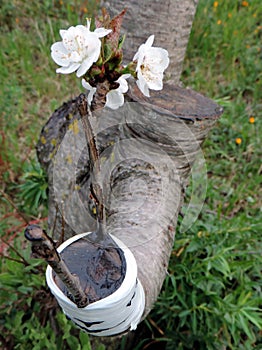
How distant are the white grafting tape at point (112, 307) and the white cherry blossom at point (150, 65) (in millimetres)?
294

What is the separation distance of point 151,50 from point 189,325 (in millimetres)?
986

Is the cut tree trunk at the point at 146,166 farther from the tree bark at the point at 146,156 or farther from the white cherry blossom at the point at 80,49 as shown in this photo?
the white cherry blossom at the point at 80,49

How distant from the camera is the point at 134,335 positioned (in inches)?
57.5

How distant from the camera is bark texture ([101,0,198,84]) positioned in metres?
1.14

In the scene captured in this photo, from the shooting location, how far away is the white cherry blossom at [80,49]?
50 cm

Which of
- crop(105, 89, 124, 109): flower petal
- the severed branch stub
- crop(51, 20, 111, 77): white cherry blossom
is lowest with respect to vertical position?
the severed branch stub

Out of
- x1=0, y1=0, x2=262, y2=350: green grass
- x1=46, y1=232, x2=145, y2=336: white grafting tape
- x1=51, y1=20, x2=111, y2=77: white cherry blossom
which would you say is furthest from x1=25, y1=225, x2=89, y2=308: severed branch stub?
x1=0, y1=0, x2=262, y2=350: green grass

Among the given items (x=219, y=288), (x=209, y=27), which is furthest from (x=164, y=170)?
(x=209, y=27)

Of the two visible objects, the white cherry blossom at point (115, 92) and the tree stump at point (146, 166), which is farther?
the tree stump at point (146, 166)

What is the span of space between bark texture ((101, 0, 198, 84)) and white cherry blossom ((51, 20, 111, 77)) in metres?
0.64

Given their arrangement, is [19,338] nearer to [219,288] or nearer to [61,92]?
[219,288]

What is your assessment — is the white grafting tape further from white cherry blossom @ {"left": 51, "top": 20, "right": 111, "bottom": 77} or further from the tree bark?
white cherry blossom @ {"left": 51, "top": 20, "right": 111, "bottom": 77}

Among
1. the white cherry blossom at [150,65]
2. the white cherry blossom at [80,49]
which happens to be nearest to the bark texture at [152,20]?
the white cherry blossom at [150,65]

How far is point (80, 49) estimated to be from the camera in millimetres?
513
